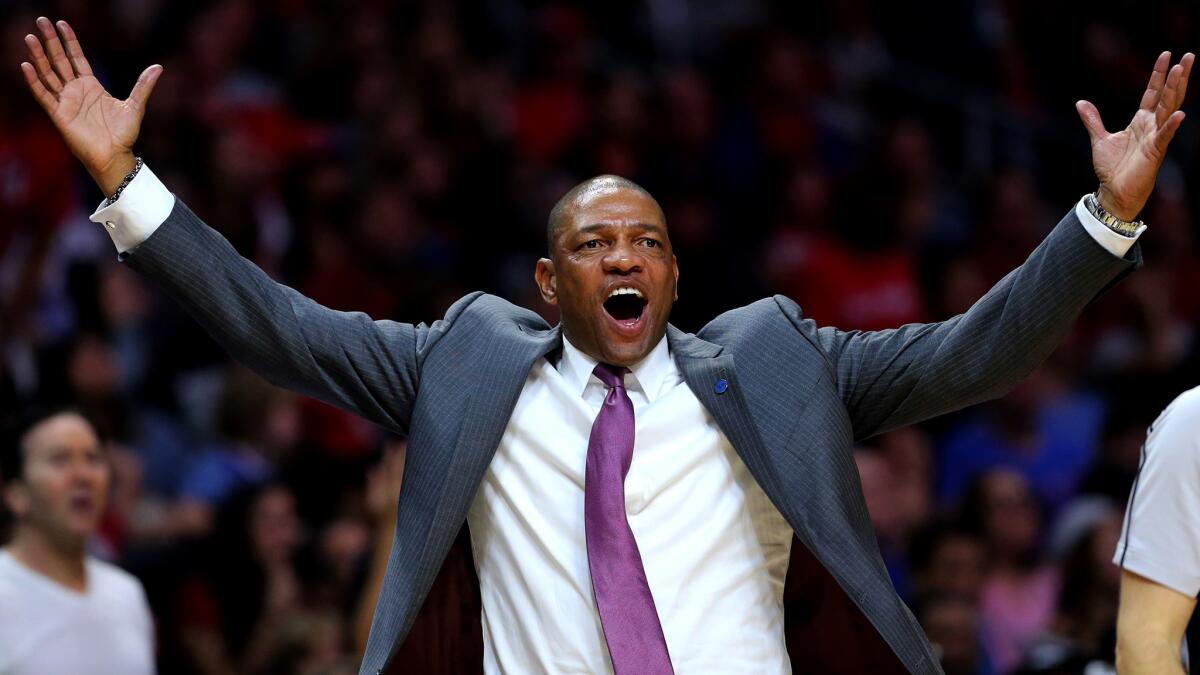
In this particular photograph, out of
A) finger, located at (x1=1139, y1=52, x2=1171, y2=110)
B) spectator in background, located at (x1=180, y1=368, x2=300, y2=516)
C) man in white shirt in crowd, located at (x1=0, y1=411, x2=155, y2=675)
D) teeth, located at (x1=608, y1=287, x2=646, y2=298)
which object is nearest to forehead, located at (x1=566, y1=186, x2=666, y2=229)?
teeth, located at (x1=608, y1=287, x2=646, y2=298)

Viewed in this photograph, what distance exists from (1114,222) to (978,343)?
0.35 metres

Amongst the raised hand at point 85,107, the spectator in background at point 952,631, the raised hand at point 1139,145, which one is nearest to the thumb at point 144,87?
the raised hand at point 85,107

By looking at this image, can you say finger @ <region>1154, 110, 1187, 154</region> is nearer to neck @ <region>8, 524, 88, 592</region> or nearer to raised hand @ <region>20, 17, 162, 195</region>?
raised hand @ <region>20, 17, 162, 195</region>

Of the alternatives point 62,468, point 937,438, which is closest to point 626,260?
point 62,468

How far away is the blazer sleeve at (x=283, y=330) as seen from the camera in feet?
11.7

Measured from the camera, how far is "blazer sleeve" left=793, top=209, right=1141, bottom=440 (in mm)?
3459

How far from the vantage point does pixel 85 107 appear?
359 centimetres

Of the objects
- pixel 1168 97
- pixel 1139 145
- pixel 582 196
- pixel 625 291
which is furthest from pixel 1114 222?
pixel 582 196

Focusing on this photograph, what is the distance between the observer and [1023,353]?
3.53 meters

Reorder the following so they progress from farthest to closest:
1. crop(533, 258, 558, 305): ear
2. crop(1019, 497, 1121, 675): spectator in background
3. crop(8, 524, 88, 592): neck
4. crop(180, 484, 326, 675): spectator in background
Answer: crop(180, 484, 326, 675): spectator in background
crop(1019, 497, 1121, 675): spectator in background
crop(8, 524, 88, 592): neck
crop(533, 258, 558, 305): ear

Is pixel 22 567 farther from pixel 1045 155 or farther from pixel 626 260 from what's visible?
pixel 1045 155

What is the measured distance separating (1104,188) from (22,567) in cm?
323

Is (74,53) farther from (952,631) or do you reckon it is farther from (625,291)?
(952,631)

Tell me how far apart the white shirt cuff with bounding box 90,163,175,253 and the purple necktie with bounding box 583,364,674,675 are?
3.12 ft
